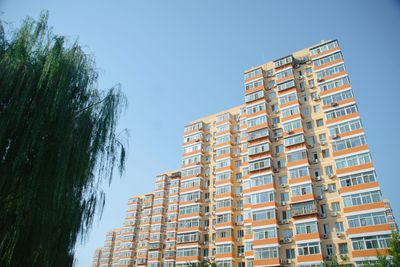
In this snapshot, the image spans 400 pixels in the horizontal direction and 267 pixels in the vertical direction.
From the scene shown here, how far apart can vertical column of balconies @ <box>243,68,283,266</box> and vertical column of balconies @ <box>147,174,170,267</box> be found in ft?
78.7

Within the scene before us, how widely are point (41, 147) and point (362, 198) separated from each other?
92.8 ft

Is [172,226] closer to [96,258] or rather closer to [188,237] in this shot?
[188,237]

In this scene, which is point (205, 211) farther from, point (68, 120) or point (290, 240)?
point (68, 120)

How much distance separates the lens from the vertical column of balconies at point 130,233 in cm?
6328

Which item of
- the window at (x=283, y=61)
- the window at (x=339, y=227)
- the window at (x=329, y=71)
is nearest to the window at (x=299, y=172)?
the window at (x=339, y=227)

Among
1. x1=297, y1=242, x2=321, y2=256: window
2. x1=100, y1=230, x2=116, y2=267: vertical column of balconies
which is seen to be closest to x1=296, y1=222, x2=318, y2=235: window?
x1=297, y1=242, x2=321, y2=256: window

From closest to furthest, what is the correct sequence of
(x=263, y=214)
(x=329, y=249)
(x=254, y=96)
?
(x=329, y=249), (x=263, y=214), (x=254, y=96)

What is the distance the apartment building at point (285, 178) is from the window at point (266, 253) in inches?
Answer: 4.0

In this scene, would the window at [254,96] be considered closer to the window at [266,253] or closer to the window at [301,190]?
the window at [301,190]

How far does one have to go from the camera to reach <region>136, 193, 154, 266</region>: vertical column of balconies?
59062 mm

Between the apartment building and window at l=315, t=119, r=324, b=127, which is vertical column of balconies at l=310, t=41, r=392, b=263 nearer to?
the apartment building

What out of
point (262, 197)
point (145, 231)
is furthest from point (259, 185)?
point (145, 231)

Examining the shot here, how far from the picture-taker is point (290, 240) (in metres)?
30.6

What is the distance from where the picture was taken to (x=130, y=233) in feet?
219
